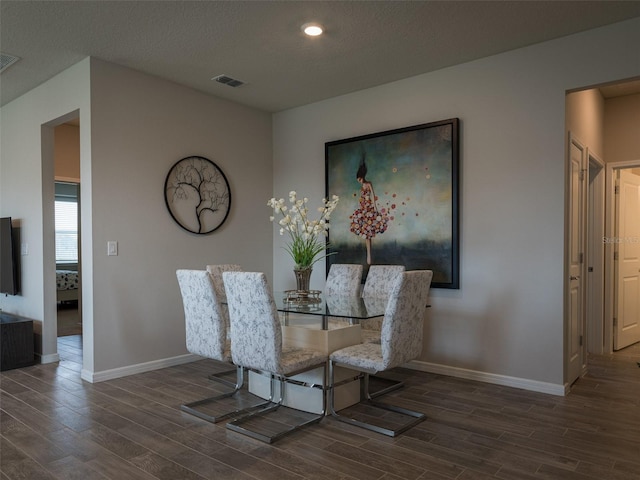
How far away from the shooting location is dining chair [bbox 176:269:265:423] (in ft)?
10.2

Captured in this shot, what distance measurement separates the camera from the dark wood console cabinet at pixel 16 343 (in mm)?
4379

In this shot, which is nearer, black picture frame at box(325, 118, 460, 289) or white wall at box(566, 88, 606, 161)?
white wall at box(566, 88, 606, 161)

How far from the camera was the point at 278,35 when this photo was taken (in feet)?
11.7

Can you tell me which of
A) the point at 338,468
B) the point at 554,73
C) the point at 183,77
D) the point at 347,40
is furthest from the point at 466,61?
the point at 338,468

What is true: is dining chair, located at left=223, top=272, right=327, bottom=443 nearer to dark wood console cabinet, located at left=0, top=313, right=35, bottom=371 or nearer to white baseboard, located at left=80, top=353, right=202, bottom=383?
white baseboard, located at left=80, top=353, right=202, bottom=383

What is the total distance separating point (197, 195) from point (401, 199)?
2.10 m

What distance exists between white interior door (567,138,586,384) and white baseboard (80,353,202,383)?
348 centimetres

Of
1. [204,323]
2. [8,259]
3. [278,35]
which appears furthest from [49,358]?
[278,35]

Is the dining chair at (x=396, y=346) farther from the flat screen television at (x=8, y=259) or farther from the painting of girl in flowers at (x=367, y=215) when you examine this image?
the flat screen television at (x=8, y=259)

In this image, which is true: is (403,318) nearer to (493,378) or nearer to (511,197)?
(493,378)

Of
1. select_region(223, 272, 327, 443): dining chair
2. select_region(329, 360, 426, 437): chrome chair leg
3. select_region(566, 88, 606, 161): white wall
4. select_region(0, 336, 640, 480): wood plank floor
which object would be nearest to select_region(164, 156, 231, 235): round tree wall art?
select_region(0, 336, 640, 480): wood plank floor

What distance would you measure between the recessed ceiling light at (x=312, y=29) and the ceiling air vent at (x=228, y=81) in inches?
49.1

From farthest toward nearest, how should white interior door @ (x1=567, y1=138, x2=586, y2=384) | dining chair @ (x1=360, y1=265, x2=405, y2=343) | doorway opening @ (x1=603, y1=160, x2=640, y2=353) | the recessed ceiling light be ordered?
doorway opening @ (x1=603, y1=160, x2=640, y2=353)
dining chair @ (x1=360, y1=265, x2=405, y2=343)
white interior door @ (x1=567, y1=138, x2=586, y2=384)
the recessed ceiling light

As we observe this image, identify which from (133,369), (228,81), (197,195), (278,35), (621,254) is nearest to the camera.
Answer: (278,35)
